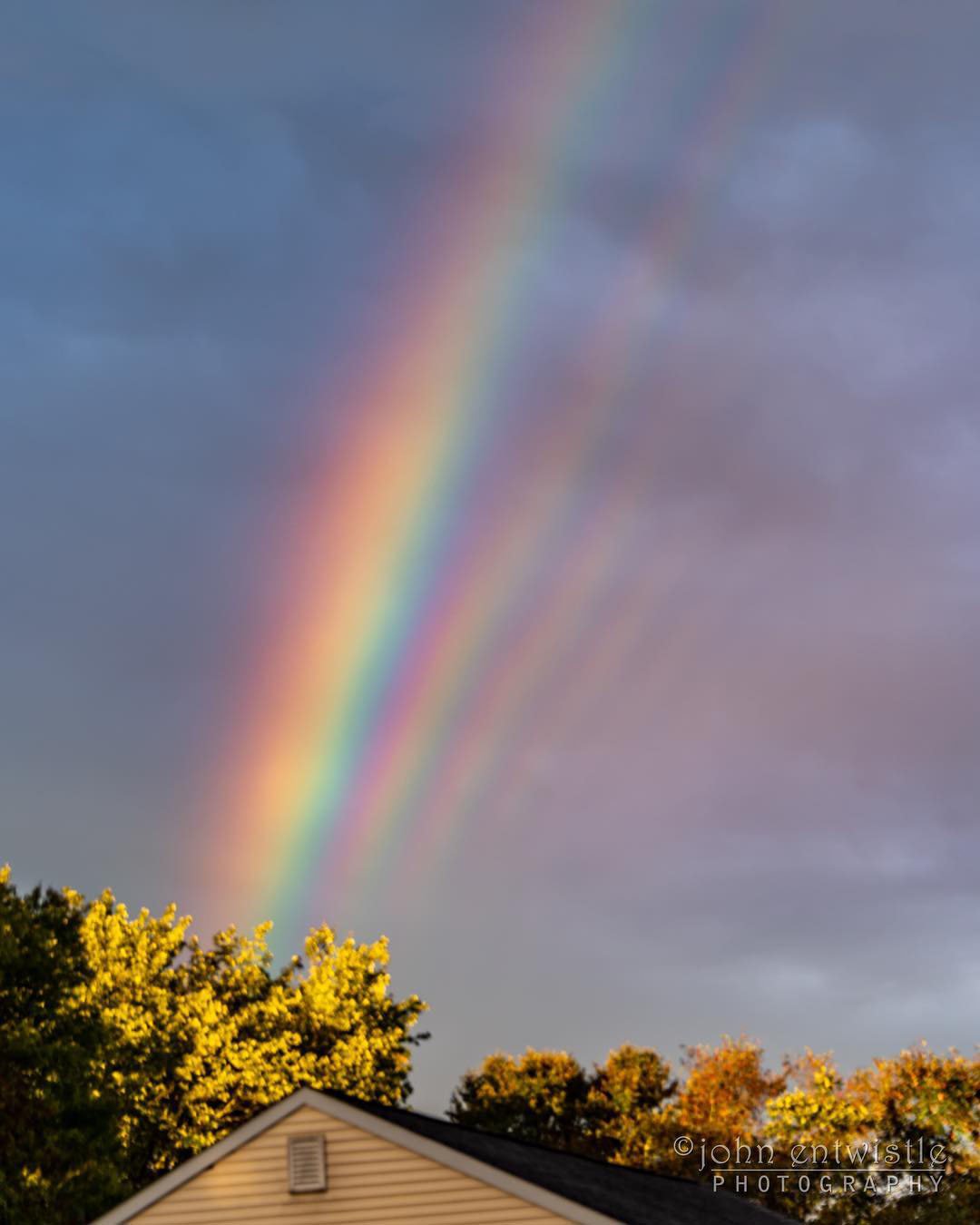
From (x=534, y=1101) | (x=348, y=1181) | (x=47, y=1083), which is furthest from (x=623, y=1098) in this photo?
(x=348, y=1181)

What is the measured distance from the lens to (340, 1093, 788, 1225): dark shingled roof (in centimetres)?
2980

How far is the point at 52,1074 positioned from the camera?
48594mm

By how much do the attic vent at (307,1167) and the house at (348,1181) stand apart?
0.06 feet

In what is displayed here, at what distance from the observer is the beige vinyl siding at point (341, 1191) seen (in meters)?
29.3

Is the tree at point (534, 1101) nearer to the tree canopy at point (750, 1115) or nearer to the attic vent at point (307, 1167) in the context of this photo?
the tree canopy at point (750, 1115)

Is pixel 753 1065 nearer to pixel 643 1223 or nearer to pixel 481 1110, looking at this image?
pixel 481 1110

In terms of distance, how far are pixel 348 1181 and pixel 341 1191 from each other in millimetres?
219

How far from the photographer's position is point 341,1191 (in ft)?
96.9

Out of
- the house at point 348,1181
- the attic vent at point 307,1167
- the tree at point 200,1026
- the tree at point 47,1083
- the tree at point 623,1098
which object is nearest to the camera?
the house at point 348,1181

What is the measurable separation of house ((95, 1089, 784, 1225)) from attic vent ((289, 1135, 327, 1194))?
17 millimetres

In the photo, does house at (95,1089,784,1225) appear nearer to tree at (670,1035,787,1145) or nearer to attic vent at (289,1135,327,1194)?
attic vent at (289,1135,327,1194)

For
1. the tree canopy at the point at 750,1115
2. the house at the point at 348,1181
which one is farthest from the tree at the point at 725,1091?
the house at the point at 348,1181

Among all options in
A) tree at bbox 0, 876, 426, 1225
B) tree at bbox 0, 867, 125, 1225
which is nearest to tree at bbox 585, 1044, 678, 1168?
tree at bbox 0, 876, 426, 1225

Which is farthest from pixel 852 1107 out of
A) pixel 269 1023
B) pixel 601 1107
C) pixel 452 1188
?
pixel 601 1107
